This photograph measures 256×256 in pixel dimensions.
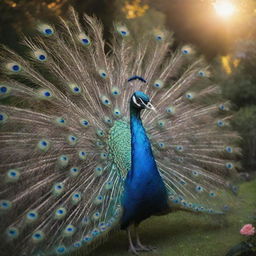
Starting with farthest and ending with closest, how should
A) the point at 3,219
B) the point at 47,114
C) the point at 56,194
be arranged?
the point at 47,114
the point at 56,194
the point at 3,219

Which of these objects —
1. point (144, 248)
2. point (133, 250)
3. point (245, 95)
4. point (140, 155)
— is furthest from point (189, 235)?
point (245, 95)

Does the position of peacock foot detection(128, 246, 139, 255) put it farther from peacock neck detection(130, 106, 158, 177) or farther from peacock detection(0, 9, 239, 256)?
peacock neck detection(130, 106, 158, 177)

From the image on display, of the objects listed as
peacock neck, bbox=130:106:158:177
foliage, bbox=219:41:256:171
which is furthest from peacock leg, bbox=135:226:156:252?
foliage, bbox=219:41:256:171

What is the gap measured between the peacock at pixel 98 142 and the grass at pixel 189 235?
0.19 meters

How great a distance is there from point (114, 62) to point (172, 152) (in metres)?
1.31

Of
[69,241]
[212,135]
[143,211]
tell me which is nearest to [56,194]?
[69,241]

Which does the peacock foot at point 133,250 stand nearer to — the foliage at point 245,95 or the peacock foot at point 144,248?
the peacock foot at point 144,248

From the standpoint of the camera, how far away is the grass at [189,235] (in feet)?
14.7

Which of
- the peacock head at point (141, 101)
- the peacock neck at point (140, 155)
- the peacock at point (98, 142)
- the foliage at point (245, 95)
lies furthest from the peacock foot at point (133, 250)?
the foliage at point (245, 95)

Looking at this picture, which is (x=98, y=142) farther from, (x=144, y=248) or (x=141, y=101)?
(x=144, y=248)

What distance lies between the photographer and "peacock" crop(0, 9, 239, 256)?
12.7ft

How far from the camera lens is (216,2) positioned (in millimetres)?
4531

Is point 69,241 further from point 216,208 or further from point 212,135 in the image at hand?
point 212,135

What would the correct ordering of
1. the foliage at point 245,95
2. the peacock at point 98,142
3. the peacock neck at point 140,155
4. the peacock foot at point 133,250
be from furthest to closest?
the foliage at point 245,95
the peacock foot at point 133,250
the peacock neck at point 140,155
the peacock at point 98,142
